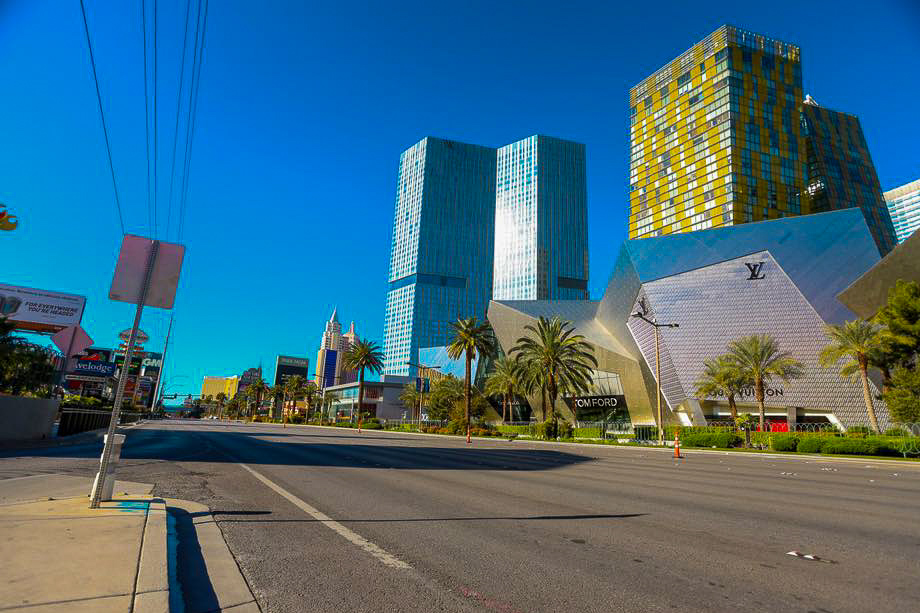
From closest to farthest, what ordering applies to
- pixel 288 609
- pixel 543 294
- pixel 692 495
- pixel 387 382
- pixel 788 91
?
pixel 288 609 → pixel 692 495 → pixel 788 91 → pixel 387 382 → pixel 543 294

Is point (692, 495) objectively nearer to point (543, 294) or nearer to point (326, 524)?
point (326, 524)

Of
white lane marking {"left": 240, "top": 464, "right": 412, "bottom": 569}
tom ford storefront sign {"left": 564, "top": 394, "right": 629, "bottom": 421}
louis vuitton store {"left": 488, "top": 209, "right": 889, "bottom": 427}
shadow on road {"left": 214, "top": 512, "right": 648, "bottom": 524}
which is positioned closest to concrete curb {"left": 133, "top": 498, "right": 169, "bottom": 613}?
shadow on road {"left": 214, "top": 512, "right": 648, "bottom": 524}

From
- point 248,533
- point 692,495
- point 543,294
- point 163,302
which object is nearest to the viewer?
point 248,533

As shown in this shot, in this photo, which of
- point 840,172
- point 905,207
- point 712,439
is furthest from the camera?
point 905,207

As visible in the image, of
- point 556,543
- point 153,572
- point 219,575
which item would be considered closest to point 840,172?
point 556,543

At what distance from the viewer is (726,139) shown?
326 feet

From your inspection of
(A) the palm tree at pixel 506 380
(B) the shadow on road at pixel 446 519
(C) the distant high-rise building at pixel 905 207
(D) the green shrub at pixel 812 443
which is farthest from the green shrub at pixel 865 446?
(C) the distant high-rise building at pixel 905 207

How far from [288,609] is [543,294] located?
7509 inches

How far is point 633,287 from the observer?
218 ft

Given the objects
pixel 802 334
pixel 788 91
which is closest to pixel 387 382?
pixel 802 334

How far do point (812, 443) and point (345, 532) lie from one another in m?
33.8

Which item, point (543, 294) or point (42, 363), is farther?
point (543, 294)

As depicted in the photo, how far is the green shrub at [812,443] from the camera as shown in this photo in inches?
1172

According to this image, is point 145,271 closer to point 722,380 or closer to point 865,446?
point 865,446
